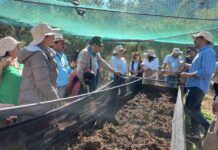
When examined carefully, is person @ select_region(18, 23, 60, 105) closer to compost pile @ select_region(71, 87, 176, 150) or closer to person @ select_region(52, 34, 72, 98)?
compost pile @ select_region(71, 87, 176, 150)

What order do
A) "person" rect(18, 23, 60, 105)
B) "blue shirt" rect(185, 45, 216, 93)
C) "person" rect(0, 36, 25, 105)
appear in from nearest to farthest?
"person" rect(18, 23, 60, 105) → "person" rect(0, 36, 25, 105) → "blue shirt" rect(185, 45, 216, 93)

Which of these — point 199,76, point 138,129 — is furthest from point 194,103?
point 138,129

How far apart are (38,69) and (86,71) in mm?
2145

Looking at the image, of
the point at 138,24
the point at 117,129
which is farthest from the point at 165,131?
the point at 138,24

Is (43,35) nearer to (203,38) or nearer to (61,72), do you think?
(61,72)

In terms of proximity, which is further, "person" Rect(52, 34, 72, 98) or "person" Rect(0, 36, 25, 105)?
"person" Rect(52, 34, 72, 98)

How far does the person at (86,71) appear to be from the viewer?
643 centimetres

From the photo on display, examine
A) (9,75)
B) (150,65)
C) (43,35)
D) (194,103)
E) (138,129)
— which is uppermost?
(43,35)

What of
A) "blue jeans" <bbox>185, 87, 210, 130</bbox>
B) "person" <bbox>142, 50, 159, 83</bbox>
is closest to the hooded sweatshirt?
"blue jeans" <bbox>185, 87, 210, 130</bbox>

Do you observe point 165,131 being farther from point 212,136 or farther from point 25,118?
point 25,118

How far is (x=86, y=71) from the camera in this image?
6414mm

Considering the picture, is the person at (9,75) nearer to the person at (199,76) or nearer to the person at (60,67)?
the person at (60,67)

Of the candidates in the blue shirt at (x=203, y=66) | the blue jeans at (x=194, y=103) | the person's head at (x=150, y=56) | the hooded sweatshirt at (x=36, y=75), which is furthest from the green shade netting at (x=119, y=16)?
the hooded sweatshirt at (x=36, y=75)

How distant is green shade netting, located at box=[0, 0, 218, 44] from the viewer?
931 cm
